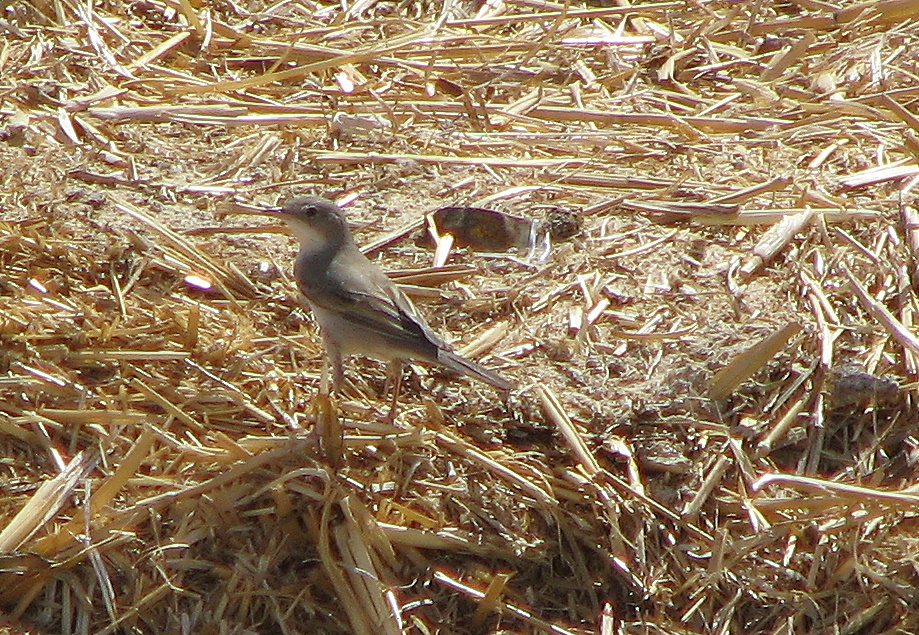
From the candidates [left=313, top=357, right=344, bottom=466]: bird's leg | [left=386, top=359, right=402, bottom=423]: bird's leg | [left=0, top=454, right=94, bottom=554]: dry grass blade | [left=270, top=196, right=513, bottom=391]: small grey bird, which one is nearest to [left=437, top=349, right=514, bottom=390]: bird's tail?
[left=270, top=196, right=513, bottom=391]: small grey bird

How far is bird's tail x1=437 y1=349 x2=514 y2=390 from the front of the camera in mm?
5090

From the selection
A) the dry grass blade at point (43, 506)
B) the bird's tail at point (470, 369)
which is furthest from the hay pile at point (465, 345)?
the bird's tail at point (470, 369)

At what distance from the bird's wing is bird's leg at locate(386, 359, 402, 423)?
0.19 m

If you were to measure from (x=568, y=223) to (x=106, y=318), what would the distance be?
198 cm

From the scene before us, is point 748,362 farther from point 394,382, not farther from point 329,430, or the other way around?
point 329,430

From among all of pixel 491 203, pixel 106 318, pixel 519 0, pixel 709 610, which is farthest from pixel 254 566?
pixel 519 0

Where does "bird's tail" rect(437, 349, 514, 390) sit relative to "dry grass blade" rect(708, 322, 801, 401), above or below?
above

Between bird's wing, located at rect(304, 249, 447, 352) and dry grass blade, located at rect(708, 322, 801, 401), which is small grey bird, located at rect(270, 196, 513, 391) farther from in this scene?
dry grass blade, located at rect(708, 322, 801, 401)

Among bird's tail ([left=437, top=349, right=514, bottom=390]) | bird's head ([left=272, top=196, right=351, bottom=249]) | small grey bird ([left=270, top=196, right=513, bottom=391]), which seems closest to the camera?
bird's tail ([left=437, top=349, right=514, bottom=390])

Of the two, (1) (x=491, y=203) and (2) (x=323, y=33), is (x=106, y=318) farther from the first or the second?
(2) (x=323, y=33)

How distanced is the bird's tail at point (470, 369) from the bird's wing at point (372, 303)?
7 cm

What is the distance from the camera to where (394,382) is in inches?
217

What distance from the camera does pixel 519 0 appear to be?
752 centimetres

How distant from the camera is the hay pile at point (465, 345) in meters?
4.93
